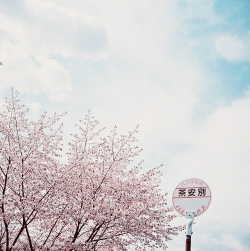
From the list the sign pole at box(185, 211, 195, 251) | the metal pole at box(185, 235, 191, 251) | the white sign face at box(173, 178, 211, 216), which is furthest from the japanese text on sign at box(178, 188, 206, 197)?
the metal pole at box(185, 235, 191, 251)

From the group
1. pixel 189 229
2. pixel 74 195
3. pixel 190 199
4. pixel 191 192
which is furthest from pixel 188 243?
pixel 74 195

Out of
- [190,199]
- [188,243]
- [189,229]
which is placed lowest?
[188,243]

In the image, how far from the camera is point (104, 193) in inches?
325

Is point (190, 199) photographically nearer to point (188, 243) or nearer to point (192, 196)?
point (192, 196)

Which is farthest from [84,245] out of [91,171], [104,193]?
[91,171]

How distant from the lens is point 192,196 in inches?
175

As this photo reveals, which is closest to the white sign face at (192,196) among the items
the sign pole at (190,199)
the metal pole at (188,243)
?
the sign pole at (190,199)

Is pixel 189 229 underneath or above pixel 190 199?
underneath

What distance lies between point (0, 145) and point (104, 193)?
429cm

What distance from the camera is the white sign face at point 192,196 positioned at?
428 cm

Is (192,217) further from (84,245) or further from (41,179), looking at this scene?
(41,179)

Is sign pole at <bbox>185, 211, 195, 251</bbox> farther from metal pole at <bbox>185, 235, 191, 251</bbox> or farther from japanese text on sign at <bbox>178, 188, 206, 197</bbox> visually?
japanese text on sign at <bbox>178, 188, 206, 197</bbox>

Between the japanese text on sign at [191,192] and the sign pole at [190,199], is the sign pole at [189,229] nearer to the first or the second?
the sign pole at [190,199]

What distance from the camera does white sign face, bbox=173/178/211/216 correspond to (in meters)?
4.28
